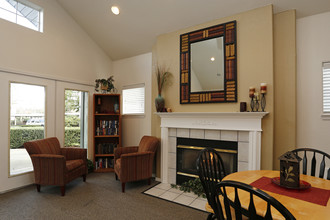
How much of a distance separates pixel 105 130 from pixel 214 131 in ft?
8.32

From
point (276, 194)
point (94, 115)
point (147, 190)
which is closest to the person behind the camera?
point (276, 194)

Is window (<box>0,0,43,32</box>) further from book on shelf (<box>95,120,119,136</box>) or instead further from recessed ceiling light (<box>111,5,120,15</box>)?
book on shelf (<box>95,120,119,136</box>)

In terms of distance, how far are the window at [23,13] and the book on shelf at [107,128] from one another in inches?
86.7

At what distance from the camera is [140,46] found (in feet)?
13.7

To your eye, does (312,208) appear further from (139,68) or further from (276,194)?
(139,68)

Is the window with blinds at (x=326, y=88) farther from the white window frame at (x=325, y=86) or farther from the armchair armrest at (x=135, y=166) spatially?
the armchair armrest at (x=135, y=166)

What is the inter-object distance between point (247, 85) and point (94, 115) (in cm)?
324

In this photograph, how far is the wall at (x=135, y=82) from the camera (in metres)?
4.25

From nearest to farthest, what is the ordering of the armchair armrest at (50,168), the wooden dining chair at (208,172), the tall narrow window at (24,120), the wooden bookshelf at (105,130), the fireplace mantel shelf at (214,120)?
the wooden dining chair at (208,172), the fireplace mantel shelf at (214,120), the armchair armrest at (50,168), the tall narrow window at (24,120), the wooden bookshelf at (105,130)

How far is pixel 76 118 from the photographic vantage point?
13.7 feet

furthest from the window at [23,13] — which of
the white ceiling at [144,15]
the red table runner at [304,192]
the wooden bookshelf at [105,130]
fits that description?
the red table runner at [304,192]

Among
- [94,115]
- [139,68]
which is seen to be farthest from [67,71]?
[139,68]

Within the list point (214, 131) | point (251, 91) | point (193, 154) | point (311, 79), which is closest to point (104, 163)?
point (193, 154)

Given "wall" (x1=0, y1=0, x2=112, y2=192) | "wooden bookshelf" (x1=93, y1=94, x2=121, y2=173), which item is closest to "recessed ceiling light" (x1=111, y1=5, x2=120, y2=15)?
"wall" (x1=0, y1=0, x2=112, y2=192)
